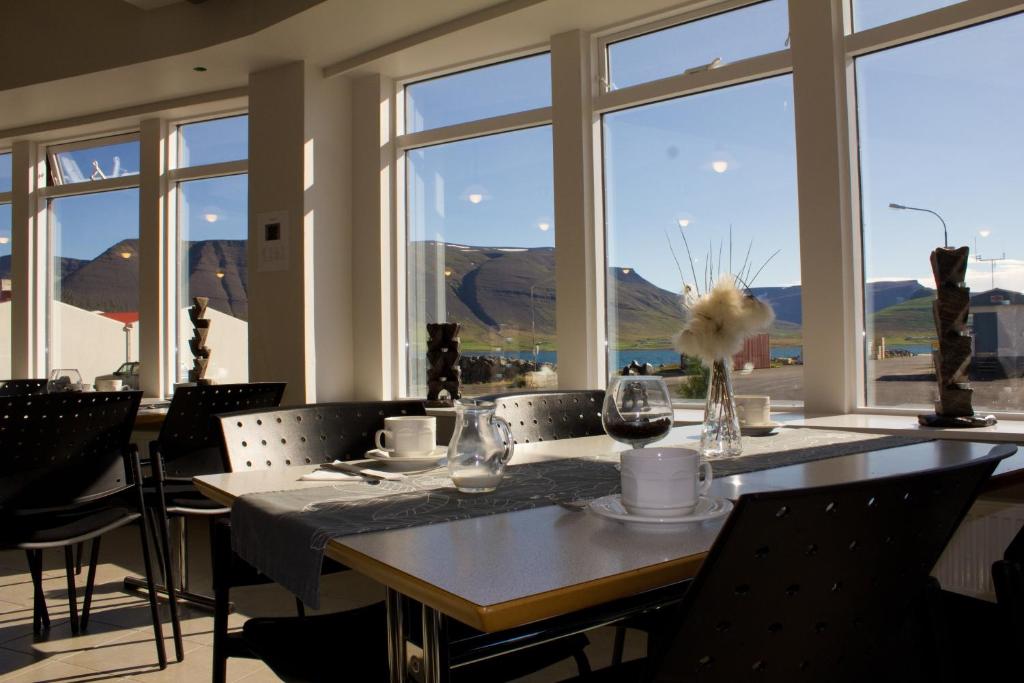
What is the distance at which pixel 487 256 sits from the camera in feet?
14.7

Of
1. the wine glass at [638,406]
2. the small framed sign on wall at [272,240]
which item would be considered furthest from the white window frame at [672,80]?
the wine glass at [638,406]

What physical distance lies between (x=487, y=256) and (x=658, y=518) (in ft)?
11.5

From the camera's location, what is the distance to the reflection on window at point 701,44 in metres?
3.53

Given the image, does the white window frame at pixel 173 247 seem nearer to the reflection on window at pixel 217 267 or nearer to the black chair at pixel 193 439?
the reflection on window at pixel 217 267

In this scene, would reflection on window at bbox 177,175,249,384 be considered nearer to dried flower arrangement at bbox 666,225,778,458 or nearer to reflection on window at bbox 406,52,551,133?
reflection on window at bbox 406,52,551,133

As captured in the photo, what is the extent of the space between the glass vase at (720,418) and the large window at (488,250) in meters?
2.36

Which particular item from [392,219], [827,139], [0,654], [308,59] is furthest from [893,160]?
[0,654]

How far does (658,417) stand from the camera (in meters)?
1.61

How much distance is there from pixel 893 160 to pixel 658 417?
227 cm

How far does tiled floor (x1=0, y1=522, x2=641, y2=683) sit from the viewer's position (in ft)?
8.18

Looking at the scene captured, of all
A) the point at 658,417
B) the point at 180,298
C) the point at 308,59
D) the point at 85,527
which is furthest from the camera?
the point at 180,298

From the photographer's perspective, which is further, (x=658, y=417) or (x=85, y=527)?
(x=85, y=527)

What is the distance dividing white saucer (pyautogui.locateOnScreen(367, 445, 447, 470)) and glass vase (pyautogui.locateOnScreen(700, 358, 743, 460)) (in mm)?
612

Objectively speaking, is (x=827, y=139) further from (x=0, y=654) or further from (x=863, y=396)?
(x=0, y=654)
